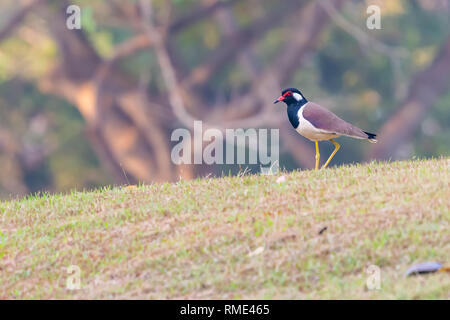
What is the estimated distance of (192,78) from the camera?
26.7 m

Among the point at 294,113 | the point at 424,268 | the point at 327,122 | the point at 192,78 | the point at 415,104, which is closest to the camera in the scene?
the point at 424,268

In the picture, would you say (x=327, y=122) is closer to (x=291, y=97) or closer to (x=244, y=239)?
(x=291, y=97)

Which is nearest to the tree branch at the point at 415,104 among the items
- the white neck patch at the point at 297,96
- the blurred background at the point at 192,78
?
the blurred background at the point at 192,78

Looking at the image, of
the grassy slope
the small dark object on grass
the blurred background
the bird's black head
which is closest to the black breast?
the bird's black head

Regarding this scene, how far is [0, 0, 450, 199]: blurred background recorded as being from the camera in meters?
26.0

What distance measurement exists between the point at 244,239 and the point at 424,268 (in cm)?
165

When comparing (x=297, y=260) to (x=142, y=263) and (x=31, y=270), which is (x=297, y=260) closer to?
(x=142, y=263)

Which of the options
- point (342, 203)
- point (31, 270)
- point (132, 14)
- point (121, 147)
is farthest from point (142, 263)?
point (121, 147)

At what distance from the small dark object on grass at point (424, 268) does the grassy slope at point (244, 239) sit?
2.6 inches

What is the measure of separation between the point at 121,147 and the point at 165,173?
1.92 m

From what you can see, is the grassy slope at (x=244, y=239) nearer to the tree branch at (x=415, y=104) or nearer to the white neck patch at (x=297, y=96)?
the white neck patch at (x=297, y=96)

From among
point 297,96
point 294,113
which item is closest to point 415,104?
point 297,96

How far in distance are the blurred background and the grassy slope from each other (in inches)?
555

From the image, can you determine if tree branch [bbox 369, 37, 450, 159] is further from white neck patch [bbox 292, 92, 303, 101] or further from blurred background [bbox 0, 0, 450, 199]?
white neck patch [bbox 292, 92, 303, 101]
